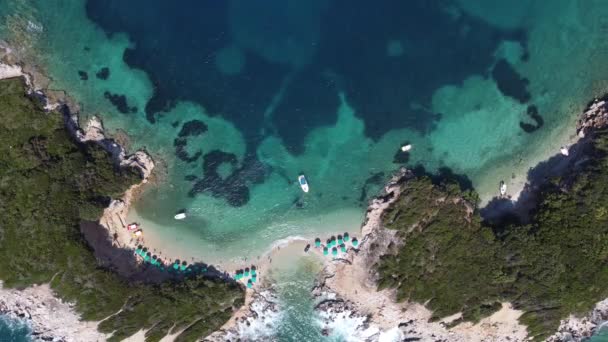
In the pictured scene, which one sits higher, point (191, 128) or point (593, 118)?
point (593, 118)

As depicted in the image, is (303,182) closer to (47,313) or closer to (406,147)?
(406,147)

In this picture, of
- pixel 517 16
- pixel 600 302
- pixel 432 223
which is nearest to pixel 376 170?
pixel 432 223

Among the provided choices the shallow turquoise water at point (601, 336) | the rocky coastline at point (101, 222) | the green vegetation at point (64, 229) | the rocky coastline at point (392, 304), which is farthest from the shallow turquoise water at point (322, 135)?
the shallow turquoise water at point (601, 336)

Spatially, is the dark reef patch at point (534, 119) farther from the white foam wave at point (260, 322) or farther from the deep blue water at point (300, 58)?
the white foam wave at point (260, 322)

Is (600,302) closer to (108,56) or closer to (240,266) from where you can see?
(240,266)

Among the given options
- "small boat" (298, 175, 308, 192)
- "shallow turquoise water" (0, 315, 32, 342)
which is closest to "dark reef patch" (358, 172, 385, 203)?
"small boat" (298, 175, 308, 192)

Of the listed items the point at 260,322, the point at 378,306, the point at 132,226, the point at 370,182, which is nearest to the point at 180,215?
the point at 132,226
